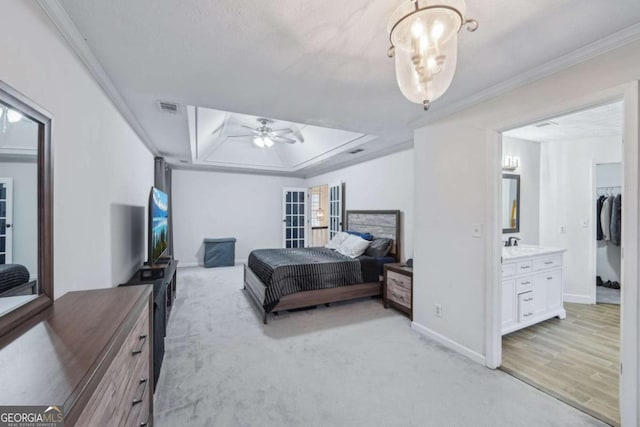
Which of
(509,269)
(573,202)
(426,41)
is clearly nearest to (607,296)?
(573,202)

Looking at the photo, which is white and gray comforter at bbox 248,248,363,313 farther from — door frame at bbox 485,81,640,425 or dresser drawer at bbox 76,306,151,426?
door frame at bbox 485,81,640,425

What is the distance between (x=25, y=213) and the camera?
1.12 meters

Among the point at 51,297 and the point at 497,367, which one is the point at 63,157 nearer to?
the point at 51,297

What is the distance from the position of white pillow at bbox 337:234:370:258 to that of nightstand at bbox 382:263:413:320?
53cm

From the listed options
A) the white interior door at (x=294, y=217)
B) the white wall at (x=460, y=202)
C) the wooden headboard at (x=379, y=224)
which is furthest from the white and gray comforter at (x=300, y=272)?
the white interior door at (x=294, y=217)

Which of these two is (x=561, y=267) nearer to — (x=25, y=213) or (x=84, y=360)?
(x=84, y=360)

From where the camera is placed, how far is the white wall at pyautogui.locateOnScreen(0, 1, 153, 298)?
1166 mm

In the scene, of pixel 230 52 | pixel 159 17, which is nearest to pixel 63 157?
pixel 159 17

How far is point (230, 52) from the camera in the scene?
5.69ft

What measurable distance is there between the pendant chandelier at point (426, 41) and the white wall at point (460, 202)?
134cm

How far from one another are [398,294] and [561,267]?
2026mm

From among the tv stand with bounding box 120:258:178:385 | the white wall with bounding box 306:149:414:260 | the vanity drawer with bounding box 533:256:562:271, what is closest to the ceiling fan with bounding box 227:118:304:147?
the white wall with bounding box 306:149:414:260

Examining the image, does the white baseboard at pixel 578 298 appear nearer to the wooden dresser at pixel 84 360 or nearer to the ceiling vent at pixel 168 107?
the wooden dresser at pixel 84 360

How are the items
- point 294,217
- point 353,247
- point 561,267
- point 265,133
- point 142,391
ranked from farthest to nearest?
point 294,217
point 265,133
point 353,247
point 561,267
point 142,391
